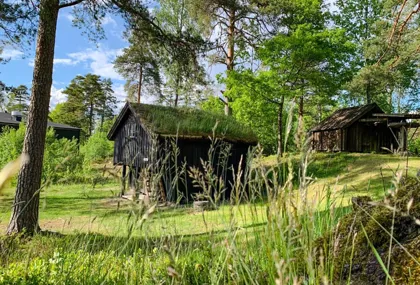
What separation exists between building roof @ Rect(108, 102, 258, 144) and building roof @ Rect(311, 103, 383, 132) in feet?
23.4

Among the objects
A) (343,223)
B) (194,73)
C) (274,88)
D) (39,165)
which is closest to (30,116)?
(39,165)

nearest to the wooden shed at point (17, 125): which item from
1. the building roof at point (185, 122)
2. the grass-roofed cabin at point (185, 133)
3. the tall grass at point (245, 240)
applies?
the grass-roofed cabin at point (185, 133)

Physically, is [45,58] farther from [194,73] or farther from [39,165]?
[194,73]

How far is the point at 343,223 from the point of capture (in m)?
1.62

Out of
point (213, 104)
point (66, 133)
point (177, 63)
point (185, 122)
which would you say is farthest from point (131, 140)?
point (66, 133)

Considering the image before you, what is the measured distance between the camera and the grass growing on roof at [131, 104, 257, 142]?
1437 centimetres

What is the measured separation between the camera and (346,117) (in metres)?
22.7

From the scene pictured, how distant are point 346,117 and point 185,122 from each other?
13300mm

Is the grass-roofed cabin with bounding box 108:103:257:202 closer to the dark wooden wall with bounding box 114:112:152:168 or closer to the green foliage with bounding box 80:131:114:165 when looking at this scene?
the dark wooden wall with bounding box 114:112:152:168

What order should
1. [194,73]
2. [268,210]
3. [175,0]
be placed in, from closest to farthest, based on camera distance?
[268,210]
[194,73]
[175,0]

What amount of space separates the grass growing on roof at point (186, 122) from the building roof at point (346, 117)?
7134 mm

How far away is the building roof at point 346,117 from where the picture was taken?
71.2 feet

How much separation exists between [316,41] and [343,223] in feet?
54.3

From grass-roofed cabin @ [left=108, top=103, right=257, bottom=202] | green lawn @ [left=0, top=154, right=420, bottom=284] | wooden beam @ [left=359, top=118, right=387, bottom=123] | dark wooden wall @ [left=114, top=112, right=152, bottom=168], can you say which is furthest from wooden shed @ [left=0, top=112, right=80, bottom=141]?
wooden beam @ [left=359, top=118, right=387, bottom=123]
